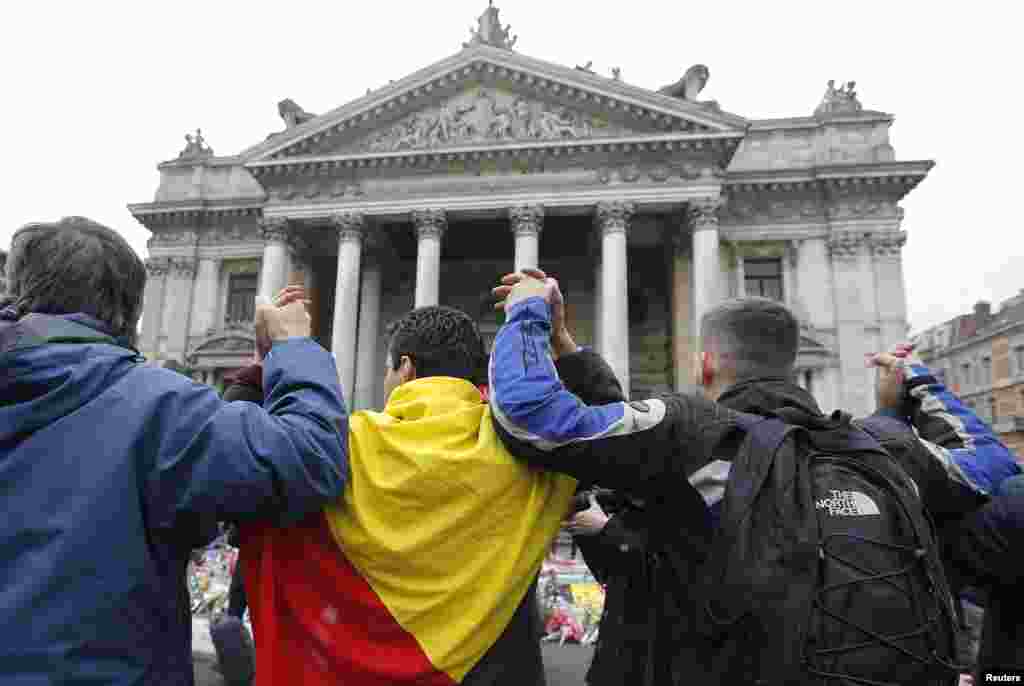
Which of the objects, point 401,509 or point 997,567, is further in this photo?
point 997,567

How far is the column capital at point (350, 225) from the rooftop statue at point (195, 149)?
928 centimetres

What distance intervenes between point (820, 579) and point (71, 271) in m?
2.15

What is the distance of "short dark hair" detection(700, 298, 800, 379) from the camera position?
84.3 inches

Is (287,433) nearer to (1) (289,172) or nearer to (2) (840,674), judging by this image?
(2) (840,674)

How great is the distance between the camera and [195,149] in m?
27.6

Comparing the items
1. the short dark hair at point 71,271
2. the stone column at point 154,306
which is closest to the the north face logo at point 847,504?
the short dark hair at point 71,271

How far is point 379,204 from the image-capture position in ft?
73.2

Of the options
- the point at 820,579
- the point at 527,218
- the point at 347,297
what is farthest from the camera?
the point at 347,297

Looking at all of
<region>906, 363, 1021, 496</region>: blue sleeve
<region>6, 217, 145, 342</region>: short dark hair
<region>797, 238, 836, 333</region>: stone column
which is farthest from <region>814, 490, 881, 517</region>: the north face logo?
<region>797, 238, 836, 333</region>: stone column

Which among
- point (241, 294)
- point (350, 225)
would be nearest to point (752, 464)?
point (350, 225)

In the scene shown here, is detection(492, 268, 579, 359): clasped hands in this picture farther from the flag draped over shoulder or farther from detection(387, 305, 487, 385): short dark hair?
the flag draped over shoulder

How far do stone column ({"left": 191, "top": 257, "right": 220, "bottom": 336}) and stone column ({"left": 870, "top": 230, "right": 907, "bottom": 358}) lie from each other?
942 inches

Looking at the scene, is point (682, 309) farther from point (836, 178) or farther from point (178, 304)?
point (178, 304)

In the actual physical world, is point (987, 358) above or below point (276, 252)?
above
